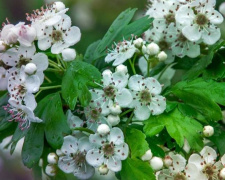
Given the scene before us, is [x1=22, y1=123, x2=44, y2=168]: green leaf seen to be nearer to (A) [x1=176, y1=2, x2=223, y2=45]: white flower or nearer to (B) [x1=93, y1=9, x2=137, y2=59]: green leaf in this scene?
(B) [x1=93, y1=9, x2=137, y2=59]: green leaf

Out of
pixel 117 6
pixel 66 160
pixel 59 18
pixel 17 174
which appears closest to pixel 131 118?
pixel 66 160

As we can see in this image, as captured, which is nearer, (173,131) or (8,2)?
(173,131)

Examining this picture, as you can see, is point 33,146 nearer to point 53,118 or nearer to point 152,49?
point 53,118

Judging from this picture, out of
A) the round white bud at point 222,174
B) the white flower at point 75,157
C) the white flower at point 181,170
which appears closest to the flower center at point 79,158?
the white flower at point 75,157

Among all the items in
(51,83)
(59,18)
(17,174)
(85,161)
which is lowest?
(17,174)

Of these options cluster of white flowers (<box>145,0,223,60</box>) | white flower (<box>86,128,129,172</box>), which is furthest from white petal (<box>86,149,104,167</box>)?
cluster of white flowers (<box>145,0,223,60</box>)

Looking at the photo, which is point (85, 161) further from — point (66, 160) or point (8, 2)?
point (8, 2)

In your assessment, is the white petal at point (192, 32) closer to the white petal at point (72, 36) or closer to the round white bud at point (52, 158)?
the white petal at point (72, 36)

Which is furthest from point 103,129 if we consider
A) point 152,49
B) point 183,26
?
point 183,26

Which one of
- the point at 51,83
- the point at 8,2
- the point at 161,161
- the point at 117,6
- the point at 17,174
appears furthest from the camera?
the point at 8,2
